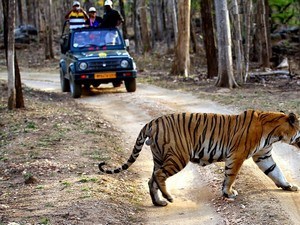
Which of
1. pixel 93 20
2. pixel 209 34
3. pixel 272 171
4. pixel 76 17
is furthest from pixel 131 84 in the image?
pixel 272 171

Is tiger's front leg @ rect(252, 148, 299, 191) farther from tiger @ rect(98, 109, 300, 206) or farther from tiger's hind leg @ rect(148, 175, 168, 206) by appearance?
tiger's hind leg @ rect(148, 175, 168, 206)

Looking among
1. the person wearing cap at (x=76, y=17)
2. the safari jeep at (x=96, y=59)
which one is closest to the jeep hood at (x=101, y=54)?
the safari jeep at (x=96, y=59)

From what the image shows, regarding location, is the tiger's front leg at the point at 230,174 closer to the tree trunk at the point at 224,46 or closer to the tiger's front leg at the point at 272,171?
the tiger's front leg at the point at 272,171

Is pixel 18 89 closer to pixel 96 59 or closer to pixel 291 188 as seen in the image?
pixel 96 59

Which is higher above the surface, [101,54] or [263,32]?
[263,32]

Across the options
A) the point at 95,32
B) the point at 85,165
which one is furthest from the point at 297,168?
the point at 95,32

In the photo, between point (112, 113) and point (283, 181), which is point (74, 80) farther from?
point (283, 181)

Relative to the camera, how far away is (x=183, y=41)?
23.1 metres

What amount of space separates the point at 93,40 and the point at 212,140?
39.0 ft

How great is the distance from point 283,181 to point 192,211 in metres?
1.30

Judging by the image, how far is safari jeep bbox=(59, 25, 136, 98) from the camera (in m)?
18.0

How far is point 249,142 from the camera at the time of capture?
24.1 feet

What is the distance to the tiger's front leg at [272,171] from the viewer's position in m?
7.67

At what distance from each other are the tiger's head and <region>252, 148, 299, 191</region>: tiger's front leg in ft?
1.18
